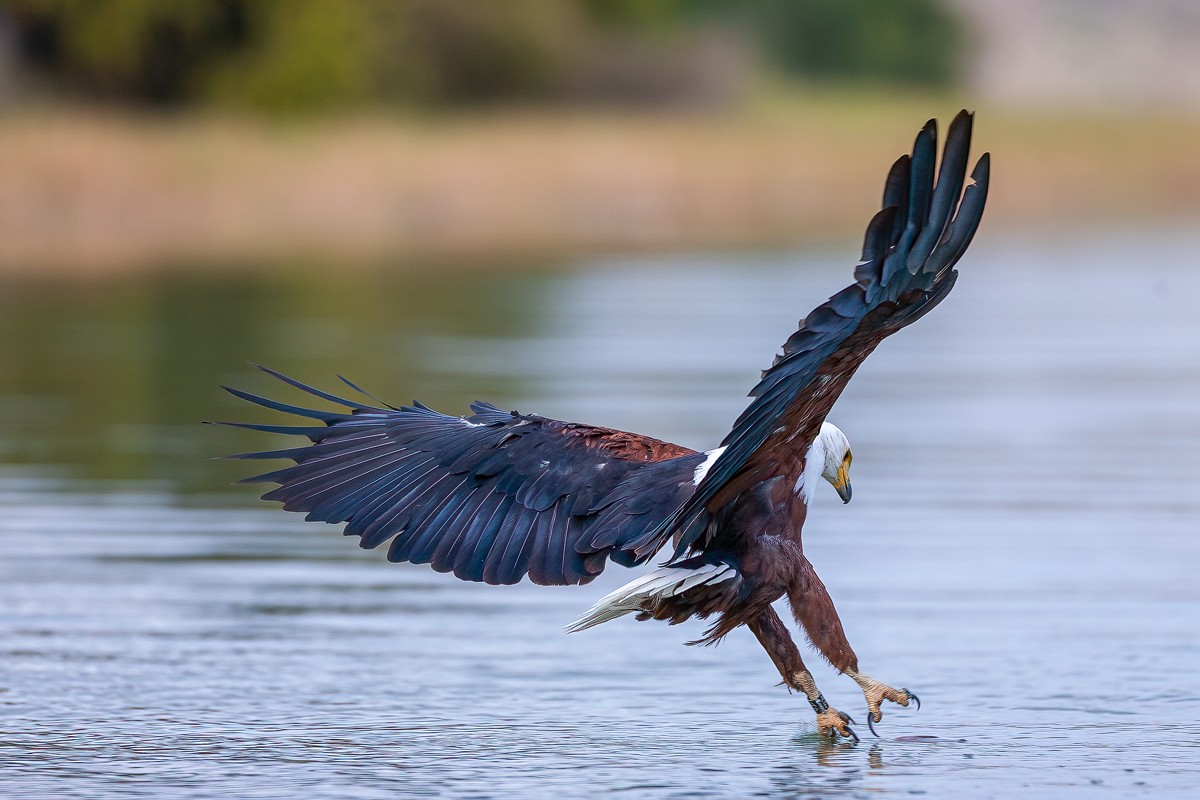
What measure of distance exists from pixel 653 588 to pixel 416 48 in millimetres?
38478

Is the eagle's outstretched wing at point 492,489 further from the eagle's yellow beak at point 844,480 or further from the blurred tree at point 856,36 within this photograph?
the blurred tree at point 856,36

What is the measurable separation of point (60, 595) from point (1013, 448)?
4.51 metres

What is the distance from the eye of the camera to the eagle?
404 centimetres

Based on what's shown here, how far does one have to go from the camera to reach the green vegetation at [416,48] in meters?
33.1

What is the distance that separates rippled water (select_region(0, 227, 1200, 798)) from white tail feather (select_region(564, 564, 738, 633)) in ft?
1.06

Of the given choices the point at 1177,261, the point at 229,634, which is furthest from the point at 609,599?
the point at 1177,261

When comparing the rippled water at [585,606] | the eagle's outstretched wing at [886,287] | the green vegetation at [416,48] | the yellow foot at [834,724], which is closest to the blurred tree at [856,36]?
the green vegetation at [416,48]

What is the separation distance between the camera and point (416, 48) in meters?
42.1

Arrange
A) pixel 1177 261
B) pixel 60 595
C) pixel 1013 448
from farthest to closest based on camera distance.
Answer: pixel 1177 261
pixel 1013 448
pixel 60 595

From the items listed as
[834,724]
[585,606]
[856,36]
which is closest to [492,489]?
[834,724]

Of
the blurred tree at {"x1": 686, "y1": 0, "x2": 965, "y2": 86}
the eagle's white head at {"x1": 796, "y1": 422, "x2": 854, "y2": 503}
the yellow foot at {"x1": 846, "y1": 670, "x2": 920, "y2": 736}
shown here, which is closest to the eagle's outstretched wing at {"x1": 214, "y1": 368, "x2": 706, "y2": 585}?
the eagle's white head at {"x1": 796, "y1": 422, "x2": 854, "y2": 503}

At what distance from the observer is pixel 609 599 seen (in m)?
4.53

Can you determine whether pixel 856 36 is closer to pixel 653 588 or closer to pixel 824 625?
pixel 824 625

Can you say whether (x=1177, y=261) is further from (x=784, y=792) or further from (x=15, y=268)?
(x=784, y=792)
